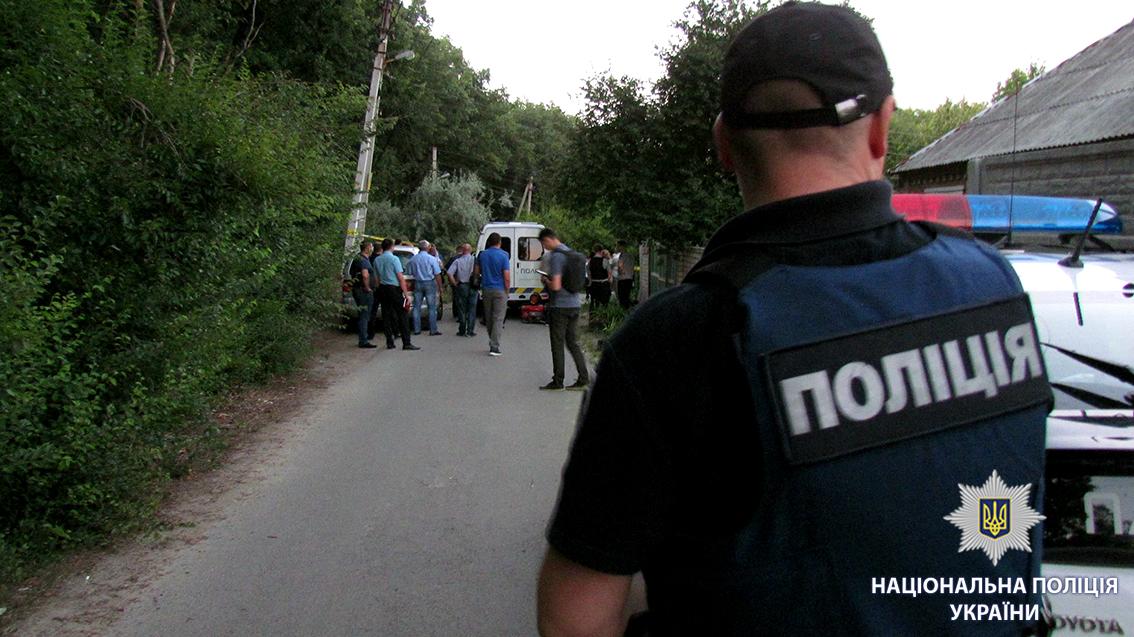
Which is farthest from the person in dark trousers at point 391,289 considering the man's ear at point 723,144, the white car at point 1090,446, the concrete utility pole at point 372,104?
the man's ear at point 723,144

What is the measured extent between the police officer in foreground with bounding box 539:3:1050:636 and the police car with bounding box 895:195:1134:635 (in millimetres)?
1106

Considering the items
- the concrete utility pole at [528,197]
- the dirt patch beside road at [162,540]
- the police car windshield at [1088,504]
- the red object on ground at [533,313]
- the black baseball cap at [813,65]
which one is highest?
the concrete utility pole at [528,197]

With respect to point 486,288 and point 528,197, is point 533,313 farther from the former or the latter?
point 528,197

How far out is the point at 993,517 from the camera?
1346 mm

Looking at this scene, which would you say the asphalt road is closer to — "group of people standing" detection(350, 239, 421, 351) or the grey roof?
"group of people standing" detection(350, 239, 421, 351)

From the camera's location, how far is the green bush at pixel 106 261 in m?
5.07

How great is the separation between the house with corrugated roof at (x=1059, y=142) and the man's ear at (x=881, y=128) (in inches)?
361

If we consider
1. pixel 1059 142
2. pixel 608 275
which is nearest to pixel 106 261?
pixel 1059 142

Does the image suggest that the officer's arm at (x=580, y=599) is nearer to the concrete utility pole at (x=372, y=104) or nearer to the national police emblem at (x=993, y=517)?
the national police emblem at (x=993, y=517)

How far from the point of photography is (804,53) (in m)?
1.38

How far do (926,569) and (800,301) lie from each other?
0.41 m

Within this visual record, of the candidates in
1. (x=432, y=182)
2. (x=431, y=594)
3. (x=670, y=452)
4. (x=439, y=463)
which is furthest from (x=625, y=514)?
(x=432, y=182)

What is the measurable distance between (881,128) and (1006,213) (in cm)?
568

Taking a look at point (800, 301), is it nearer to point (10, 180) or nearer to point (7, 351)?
point (7, 351)
